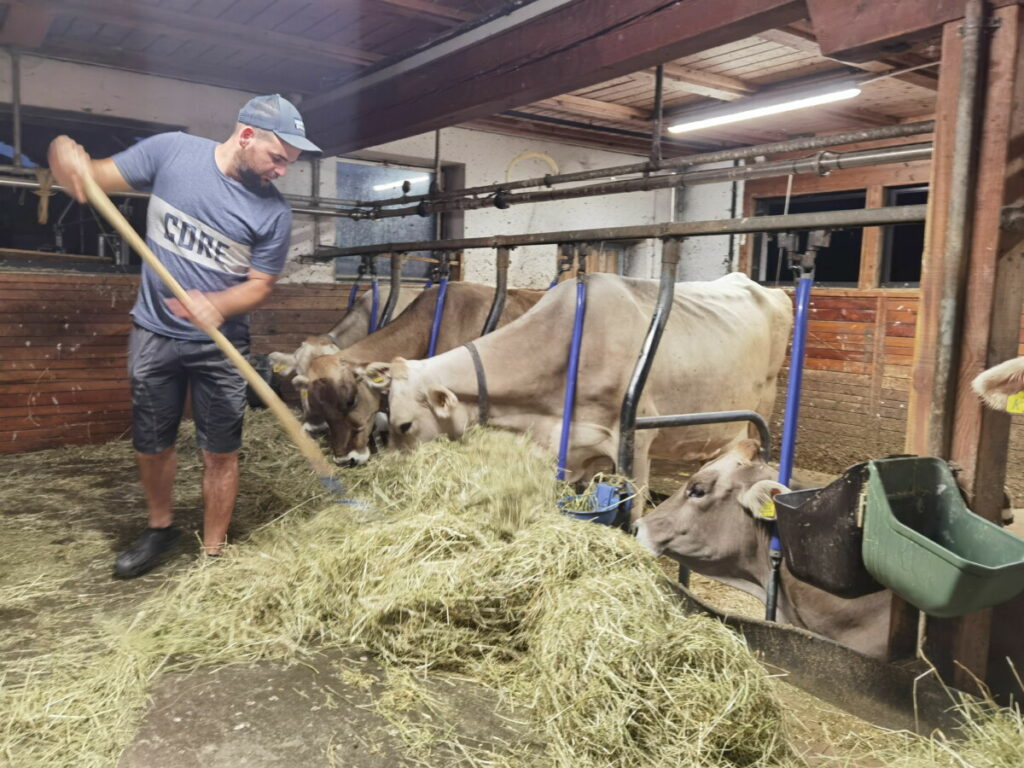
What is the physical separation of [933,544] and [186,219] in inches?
111

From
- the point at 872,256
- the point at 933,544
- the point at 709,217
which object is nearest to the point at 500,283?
the point at 933,544

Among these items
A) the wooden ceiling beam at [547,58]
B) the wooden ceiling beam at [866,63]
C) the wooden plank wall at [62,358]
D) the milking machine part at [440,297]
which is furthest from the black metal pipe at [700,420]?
the wooden plank wall at [62,358]

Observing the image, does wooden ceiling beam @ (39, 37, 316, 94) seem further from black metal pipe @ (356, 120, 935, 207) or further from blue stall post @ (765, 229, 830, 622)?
blue stall post @ (765, 229, 830, 622)

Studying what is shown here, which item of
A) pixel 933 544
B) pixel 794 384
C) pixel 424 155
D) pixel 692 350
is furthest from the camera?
pixel 424 155

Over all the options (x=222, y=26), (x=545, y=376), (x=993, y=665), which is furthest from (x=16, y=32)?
(x=993, y=665)

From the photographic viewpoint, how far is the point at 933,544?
1825mm

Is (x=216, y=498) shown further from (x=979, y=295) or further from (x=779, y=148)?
(x=779, y=148)

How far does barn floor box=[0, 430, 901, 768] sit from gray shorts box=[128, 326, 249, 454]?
54 cm

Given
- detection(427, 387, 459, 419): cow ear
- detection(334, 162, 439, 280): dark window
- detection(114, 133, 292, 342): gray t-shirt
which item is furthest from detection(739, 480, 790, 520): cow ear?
detection(334, 162, 439, 280): dark window

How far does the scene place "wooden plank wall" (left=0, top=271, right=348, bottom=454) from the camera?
583cm

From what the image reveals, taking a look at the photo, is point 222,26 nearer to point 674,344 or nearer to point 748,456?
point 674,344

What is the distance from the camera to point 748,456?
3.51 meters

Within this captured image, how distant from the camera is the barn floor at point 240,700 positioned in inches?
75.6

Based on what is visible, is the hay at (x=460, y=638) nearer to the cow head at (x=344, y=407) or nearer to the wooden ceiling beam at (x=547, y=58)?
the cow head at (x=344, y=407)
